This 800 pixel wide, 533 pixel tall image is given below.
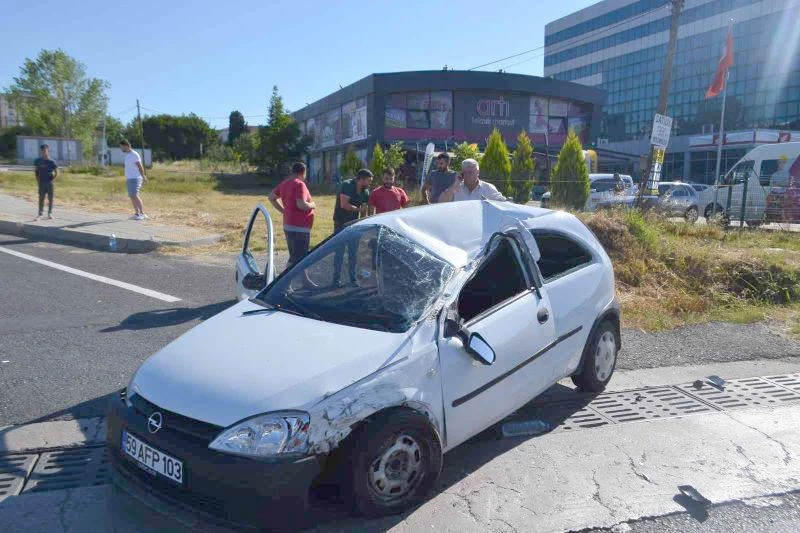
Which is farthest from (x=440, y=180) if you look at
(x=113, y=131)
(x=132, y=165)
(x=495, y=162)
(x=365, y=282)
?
(x=113, y=131)

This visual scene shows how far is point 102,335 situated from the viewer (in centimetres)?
632

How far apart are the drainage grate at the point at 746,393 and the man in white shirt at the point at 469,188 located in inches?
119

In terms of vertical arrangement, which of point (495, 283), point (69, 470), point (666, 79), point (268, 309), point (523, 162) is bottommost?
point (69, 470)

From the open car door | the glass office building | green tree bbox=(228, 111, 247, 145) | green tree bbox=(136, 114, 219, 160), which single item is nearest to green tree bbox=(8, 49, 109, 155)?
green tree bbox=(136, 114, 219, 160)

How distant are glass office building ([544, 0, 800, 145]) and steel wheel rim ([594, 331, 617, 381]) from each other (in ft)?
166

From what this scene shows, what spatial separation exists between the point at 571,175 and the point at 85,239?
1331 cm

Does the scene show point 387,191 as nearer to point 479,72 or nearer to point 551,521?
point 551,521

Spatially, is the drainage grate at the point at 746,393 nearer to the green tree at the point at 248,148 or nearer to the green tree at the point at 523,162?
the green tree at the point at 523,162

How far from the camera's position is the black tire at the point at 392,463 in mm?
3053

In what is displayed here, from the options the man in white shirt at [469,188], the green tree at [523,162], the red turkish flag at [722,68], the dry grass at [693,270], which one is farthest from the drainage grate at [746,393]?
the green tree at [523,162]

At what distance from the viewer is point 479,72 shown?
37188mm

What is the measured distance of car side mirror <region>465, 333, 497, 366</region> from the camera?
347cm

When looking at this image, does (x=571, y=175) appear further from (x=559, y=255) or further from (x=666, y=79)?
(x=559, y=255)

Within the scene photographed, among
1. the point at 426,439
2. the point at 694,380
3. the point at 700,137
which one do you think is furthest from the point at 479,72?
the point at 426,439
